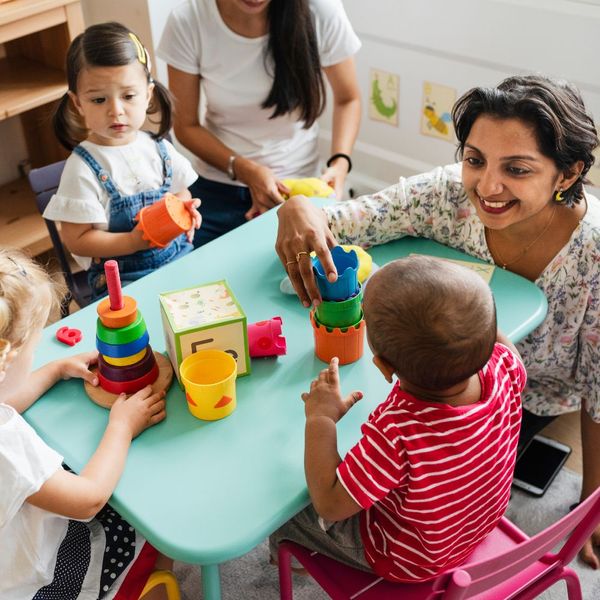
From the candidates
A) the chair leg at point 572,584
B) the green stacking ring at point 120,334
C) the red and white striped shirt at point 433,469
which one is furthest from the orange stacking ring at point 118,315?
the chair leg at point 572,584

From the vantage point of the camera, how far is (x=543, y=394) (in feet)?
5.92

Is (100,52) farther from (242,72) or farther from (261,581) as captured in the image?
(261,581)

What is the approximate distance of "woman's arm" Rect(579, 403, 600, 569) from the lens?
176 centimetres

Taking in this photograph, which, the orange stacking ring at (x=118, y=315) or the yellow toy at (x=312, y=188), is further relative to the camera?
the yellow toy at (x=312, y=188)

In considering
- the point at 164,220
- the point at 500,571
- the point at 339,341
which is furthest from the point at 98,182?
the point at 500,571

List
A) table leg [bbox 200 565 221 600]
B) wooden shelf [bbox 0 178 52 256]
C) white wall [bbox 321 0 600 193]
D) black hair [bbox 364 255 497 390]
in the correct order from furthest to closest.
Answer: wooden shelf [bbox 0 178 52 256]
white wall [bbox 321 0 600 193]
table leg [bbox 200 565 221 600]
black hair [bbox 364 255 497 390]

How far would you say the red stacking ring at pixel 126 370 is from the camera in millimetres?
1229

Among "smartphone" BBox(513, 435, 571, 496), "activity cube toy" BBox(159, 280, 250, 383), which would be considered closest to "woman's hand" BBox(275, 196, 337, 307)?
"activity cube toy" BBox(159, 280, 250, 383)

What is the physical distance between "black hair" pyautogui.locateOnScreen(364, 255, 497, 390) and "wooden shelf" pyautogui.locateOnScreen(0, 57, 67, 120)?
1.83 m

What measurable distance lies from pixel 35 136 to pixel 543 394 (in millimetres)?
2141

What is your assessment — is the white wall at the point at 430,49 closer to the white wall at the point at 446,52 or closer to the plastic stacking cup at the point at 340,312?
the white wall at the point at 446,52

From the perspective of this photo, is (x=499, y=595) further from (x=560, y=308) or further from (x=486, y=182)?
(x=486, y=182)

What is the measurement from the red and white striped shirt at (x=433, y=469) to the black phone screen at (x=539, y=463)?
2.90ft

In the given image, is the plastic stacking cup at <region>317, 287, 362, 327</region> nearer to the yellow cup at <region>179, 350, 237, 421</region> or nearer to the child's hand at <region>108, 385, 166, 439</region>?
the yellow cup at <region>179, 350, 237, 421</region>
